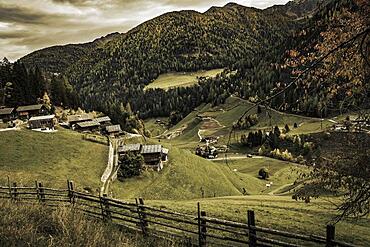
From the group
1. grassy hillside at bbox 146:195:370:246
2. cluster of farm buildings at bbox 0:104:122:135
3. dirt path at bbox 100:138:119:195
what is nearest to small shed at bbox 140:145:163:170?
dirt path at bbox 100:138:119:195

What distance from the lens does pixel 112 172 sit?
66.9 m

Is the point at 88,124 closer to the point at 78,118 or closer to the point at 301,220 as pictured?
the point at 78,118

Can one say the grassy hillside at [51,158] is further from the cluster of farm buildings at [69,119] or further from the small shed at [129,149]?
the cluster of farm buildings at [69,119]

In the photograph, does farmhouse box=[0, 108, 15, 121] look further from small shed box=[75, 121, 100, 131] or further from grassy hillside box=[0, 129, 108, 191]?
grassy hillside box=[0, 129, 108, 191]

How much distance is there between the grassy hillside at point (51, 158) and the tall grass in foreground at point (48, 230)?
35.0m

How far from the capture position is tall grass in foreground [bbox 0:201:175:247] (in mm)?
9721

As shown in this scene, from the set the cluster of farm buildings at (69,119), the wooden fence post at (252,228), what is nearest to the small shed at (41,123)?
the cluster of farm buildings at (69,119)

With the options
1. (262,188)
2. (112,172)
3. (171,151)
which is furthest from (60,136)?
(262,188)

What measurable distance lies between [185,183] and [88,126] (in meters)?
51.3

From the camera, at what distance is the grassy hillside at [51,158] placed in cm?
5318

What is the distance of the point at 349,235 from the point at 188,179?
169 feet

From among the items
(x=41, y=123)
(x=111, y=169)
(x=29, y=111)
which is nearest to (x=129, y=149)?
(x=111, y=169)

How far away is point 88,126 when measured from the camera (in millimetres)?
109000

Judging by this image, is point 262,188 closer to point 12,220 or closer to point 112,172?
point 112,172
